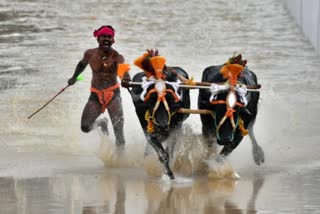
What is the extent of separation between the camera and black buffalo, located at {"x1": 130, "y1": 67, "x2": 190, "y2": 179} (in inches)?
487

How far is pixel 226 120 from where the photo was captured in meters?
12.5

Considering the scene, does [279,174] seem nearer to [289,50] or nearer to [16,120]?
[16,120]

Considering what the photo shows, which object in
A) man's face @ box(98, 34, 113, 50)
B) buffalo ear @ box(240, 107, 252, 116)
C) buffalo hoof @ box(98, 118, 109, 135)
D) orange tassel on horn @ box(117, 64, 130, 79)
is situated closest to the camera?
buffalo ear @ box(240, 107, 252, 116)

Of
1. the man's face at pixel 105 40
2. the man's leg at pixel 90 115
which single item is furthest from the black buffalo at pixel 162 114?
the man's leg at pixel 90 115

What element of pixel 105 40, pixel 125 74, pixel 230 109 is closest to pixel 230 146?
pixel 230 109

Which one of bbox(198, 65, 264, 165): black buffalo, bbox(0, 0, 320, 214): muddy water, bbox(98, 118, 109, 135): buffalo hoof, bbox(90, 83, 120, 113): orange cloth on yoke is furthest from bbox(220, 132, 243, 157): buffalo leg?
bbox(98, 118, 109, 135): buffalo hoof

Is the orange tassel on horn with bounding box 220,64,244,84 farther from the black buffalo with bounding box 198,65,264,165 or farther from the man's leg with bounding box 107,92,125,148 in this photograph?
the man's leg with bounding box 107,92,125,148

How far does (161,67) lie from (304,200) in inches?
98.5

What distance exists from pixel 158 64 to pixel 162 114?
60cm

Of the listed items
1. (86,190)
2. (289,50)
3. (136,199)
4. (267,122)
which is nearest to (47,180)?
(86,190)

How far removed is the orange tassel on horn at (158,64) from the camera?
1251 centimetres

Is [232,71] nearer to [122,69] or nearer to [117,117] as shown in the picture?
[122,69]

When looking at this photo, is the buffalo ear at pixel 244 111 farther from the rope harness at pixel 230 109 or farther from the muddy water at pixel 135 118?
the muddy water at pixel 135 118

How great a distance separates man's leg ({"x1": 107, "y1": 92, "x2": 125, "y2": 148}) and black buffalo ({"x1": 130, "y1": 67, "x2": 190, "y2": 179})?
84 centimetres
